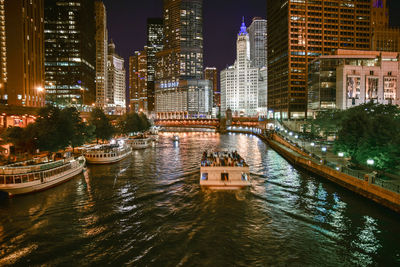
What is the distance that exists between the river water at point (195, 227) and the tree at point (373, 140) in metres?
5.98

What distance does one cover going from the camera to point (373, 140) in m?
37.9

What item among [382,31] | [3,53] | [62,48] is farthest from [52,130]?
[382,31]

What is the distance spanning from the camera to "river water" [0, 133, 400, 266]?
2136cm

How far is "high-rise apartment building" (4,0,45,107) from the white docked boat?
9276 cm

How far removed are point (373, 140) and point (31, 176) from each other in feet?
155

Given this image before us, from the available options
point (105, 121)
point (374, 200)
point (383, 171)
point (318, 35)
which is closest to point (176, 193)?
point (374, 200)

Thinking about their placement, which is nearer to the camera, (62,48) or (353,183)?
(353,183)

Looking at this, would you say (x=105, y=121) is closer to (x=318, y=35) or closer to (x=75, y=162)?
(x=75, y=162)

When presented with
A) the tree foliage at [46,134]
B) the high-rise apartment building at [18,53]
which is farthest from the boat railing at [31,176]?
the high-rise apartment building at [18,53]

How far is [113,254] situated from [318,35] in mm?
175783

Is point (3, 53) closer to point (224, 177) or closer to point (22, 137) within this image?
point (22, 137)

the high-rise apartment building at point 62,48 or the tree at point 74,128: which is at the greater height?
the high-rise apartment building at point 62,48

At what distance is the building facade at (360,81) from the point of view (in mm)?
111750

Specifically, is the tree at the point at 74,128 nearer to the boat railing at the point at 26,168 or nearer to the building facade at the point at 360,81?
the boat railing at the point at 26,168
